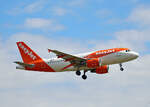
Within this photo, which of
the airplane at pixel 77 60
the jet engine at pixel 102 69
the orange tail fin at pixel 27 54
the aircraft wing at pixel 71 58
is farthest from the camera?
the orange tail fin at pixel 27 54

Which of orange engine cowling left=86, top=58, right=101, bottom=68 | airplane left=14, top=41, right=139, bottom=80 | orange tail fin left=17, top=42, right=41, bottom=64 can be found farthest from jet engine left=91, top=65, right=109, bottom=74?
orange tail fin left=17, top=42, right=41, bottom=64

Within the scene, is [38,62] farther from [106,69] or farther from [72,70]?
[106,69]

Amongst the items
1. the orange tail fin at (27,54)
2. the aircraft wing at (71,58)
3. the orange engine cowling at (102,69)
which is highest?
the orange tail fin at (27,54)

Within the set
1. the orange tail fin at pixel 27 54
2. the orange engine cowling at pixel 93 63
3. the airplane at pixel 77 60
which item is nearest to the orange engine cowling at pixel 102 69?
the airplane at pixel 77 60

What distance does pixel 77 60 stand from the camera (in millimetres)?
64188

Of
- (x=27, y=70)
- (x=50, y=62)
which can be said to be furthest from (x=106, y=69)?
(x=27, y=70)

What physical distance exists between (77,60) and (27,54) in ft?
38.9

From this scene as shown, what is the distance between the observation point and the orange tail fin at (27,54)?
69.6m

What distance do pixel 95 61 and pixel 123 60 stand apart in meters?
4.93

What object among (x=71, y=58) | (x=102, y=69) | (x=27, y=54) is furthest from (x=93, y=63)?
(x=27, y=54)

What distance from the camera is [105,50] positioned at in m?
63.7

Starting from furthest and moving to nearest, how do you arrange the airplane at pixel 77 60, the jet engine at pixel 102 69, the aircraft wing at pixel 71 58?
the jet engine at pixel 102 69
the airplane at pixel 77 60
the aircraft wing at pixel 71 58

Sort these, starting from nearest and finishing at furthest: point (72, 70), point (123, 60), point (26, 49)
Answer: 1. point (123, 60)
2. point (72, 70)
3. point (26, 49)

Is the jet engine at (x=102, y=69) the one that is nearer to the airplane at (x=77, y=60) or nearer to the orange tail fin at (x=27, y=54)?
the airplane at (x=77, y=60)
